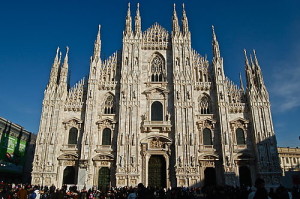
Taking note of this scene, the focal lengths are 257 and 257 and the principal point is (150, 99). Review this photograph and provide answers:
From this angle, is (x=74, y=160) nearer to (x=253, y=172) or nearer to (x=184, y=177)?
(x=184, y=177)

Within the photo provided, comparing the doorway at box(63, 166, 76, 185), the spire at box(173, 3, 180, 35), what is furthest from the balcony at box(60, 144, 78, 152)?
the spire at box(173, 3, 180, 35)

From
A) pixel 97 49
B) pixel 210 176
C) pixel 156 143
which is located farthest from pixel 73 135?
pixel 210 176

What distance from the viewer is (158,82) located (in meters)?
32.6

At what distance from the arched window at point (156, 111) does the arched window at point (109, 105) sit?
195 inches

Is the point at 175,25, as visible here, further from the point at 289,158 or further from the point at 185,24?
the point at 289,158

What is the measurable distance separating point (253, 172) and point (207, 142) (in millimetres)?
5804

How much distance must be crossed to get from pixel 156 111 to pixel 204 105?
595 centimetres

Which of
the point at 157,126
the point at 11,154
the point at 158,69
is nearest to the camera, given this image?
the point at 157,126

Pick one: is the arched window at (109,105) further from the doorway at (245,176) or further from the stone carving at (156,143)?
the doorway at (245,176)

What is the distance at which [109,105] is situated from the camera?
32.2 meters

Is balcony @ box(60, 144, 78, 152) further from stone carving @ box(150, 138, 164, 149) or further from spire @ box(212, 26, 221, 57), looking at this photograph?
spire @ box(212, 26, 221, 57)

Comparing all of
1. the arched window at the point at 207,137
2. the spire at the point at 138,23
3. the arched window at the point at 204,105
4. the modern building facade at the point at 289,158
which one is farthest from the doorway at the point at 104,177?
the modern building facade at the point at 289,158

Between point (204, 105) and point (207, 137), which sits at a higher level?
point (204, 105)

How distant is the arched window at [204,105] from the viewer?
3138 cm
